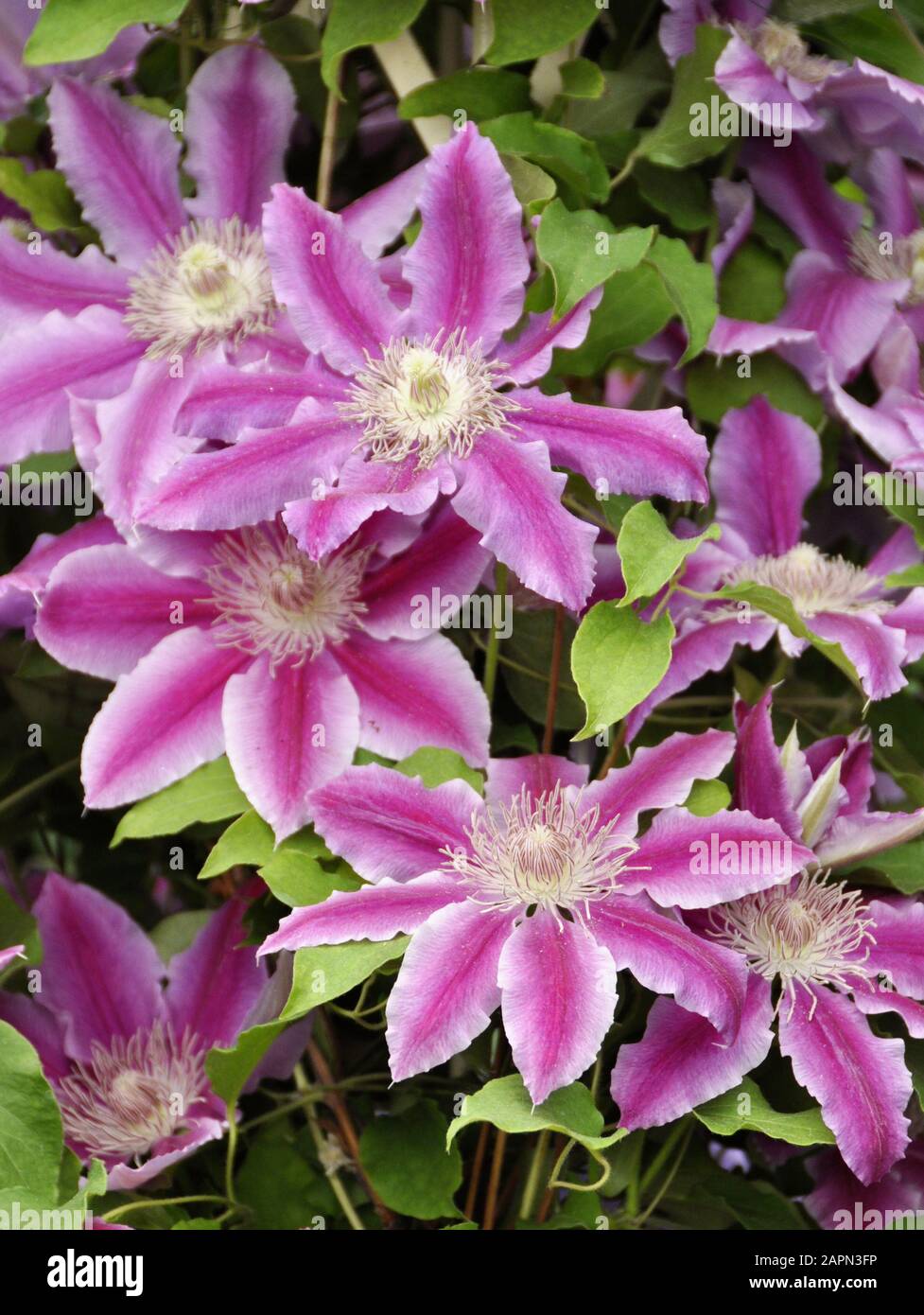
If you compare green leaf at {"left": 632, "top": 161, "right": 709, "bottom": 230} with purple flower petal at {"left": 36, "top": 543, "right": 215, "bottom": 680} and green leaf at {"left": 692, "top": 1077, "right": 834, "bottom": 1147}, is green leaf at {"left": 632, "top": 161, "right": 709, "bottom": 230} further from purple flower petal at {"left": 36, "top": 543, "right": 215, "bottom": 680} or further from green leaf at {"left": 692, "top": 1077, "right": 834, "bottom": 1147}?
green leaf at {"left": 692, "top": 1077, "right": 834, "bottom": 1147}

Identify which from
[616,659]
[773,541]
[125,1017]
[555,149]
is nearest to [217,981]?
[125,1017]

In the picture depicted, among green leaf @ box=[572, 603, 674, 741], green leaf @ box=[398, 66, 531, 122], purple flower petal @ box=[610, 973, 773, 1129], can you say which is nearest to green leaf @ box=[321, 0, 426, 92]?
green leaf @ box=[398, 66, 531, 122]

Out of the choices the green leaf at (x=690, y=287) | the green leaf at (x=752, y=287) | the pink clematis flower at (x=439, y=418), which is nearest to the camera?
the pink clematis flower at (x=439, y=418)

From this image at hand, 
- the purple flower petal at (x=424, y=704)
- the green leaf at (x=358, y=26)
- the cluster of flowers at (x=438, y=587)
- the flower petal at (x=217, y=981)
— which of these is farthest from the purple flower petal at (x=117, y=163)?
the flower petal at (x=217, y=981)

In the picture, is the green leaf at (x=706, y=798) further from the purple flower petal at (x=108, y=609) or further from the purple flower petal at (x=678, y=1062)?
the purple flower petal at (x=108, y=609)
